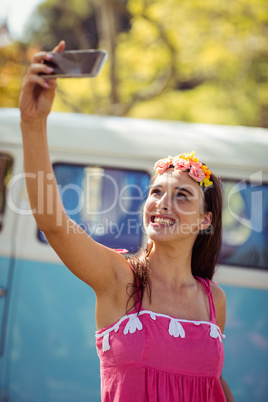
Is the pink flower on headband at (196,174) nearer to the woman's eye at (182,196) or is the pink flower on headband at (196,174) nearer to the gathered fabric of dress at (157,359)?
the woman's eye at (182,196)

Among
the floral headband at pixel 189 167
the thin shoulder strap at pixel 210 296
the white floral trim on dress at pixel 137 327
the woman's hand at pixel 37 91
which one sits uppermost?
the woman's hand at pixel 37 91

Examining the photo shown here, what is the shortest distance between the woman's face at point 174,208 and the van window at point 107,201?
6.23 ft

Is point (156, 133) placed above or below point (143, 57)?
below

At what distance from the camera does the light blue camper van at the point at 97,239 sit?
407 cm

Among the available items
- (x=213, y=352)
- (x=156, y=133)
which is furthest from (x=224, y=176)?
(x=213, y=352)

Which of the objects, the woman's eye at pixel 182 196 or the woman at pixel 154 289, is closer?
the woman at pixel 154 289

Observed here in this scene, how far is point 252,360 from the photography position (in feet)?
13.3

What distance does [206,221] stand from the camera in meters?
2.34

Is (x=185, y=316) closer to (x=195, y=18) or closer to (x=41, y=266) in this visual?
(x=41, y=266)

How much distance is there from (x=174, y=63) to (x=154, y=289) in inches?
401

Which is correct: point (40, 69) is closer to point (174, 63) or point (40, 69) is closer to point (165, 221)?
point (165, 221)

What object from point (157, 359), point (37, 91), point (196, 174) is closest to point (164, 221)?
point (196, 174)

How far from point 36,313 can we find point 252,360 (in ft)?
6.35

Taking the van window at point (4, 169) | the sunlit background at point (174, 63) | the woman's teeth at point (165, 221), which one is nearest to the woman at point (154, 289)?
the woman's teeth at point (165, 221)
